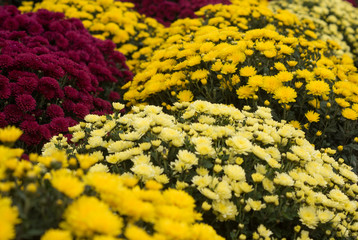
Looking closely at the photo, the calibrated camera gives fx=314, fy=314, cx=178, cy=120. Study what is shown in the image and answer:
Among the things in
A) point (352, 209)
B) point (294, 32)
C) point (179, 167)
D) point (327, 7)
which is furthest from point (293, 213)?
point (327, 7)

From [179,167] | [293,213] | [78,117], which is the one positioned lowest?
[78,117]

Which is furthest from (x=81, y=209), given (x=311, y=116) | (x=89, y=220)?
(x=311, y=116)

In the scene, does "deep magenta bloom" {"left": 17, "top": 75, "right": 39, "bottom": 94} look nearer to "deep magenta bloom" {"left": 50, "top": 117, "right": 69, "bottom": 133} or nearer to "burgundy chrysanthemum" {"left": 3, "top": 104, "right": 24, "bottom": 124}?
"burgundy chrysanthemum" {"left": 3, "top": 104, "right": 24, "bottom": 124}

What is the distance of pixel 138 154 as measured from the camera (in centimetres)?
177

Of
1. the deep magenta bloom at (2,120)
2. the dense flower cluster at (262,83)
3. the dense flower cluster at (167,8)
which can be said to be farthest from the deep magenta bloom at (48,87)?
the dense flower cluster at (167,8)

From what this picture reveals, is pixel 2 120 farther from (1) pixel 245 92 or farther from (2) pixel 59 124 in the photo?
(1) pixel 245 92

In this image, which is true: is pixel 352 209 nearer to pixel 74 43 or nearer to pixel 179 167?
pixel 179 167

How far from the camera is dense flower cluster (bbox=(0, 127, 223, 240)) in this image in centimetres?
96

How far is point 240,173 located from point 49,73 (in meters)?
2.04

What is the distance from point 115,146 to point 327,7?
7.14 m

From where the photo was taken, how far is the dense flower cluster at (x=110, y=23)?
15.9 feet

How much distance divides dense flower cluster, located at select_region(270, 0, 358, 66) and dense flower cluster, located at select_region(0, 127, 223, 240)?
17.9 feet

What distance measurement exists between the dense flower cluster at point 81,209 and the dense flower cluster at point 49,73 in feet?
4.65

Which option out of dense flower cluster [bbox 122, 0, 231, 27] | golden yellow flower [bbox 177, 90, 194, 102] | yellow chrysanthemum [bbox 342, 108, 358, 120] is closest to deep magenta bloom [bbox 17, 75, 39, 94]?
golden yellow flower [bbox 177, 90, 194, 102]
